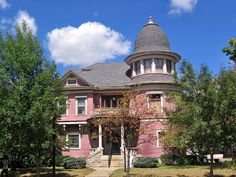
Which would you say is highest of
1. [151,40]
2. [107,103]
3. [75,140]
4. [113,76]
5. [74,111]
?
[151,40]

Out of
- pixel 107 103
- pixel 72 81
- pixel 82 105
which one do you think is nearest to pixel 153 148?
pixel 107 103

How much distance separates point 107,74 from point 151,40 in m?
6.09

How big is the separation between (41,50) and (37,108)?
14.2ft

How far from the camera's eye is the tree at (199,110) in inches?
795

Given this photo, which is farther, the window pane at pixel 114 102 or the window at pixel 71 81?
the window pane at pixel 114 102

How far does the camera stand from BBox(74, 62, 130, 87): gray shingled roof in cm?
3803

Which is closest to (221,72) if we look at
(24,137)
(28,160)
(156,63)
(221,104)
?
(221,104)

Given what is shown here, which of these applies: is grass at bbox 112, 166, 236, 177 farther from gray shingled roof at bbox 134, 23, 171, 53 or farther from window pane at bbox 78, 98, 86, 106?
gray shingled roof at bbox 134, 23, 171, 53

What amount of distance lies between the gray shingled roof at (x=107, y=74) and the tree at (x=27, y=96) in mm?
14522

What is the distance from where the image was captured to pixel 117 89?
37.2m

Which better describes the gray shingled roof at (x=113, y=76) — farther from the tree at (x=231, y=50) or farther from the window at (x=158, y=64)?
the tree at (x=231, y=50)

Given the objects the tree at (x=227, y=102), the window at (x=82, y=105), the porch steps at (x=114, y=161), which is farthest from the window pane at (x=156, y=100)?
the tree at (x=227, y=102)

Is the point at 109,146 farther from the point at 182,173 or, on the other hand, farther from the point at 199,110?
the point at 199,110

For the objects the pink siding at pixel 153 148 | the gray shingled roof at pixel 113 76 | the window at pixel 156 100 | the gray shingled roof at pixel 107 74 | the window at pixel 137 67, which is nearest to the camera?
the pink siding at pixel 153 148
